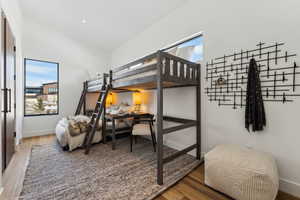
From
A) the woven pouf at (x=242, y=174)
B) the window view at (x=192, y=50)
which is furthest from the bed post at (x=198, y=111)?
Answer: the woven pouf at (x=242, y=174)

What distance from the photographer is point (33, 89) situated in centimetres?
406

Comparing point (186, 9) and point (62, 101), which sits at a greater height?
A: point (186, 9)

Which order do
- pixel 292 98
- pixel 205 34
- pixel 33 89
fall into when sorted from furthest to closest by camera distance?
pixel 33 89, pixel 205 34, pixel 292 98

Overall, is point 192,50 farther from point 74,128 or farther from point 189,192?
point 74,128

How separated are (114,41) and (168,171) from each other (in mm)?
4497

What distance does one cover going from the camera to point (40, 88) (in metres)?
4.16

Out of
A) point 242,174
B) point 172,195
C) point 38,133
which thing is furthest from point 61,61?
point 242,174

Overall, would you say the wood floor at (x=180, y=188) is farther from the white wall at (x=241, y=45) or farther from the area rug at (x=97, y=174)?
the white wall at (x=241, y=45)

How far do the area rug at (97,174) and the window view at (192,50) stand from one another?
2.02m

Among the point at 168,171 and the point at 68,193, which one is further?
the point at 168,171

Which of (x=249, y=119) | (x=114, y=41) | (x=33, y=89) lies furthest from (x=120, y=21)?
(x=249, y=119)

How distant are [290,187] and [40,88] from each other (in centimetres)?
602

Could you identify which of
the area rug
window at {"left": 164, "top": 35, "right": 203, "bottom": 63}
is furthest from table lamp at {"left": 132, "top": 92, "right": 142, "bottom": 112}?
window at {"left": 164, "top": 35, "right": 203, "bottom": 63}

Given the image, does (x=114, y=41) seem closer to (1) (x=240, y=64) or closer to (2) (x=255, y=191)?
(1) (x=240, y=64)
